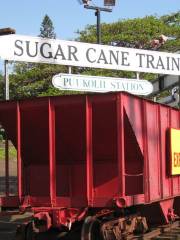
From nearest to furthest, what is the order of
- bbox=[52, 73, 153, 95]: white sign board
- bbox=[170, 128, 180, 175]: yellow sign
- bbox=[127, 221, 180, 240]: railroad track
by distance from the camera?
bbox=[127, 221, 180, 240]: railroad track, bbox=[170, 128, 180, 175]: yellow sign, bbox=[52, 73, 153, 95]: white sign board

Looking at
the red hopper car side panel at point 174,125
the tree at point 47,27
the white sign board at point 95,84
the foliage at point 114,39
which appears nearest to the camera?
the red hopper car side panel at point 174,125

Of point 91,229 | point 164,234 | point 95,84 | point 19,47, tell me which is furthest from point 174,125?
point 19,47

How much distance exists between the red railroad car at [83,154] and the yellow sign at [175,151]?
504 millimetres

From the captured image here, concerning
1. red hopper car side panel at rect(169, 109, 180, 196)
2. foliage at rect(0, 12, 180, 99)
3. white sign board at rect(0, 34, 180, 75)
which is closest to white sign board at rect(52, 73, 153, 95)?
white sign board at rect(0, 34, 180, 75)

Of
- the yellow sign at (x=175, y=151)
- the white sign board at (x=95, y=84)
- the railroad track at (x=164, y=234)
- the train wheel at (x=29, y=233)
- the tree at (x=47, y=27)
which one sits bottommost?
the railroad track at (x=164, y=234)

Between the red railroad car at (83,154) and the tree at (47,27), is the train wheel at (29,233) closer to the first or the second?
the red railroad car at (83,154)

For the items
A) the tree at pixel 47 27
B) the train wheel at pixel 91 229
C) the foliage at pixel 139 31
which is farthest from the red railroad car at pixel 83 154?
the tree at pixel 47 27

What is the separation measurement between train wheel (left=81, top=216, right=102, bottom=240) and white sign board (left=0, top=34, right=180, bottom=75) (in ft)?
16.0

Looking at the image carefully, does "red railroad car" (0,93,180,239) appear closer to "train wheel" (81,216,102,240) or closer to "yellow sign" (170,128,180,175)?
"train wheel" (81,216,102,240)

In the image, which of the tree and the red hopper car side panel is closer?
the red hopper car side panel

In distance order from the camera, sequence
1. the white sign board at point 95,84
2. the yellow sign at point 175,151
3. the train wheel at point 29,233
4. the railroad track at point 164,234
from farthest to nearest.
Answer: the white sign board at point 95,84 → the yellow sign at point 175,151 → the railroad track at point 164,234 → the train wheel at point 29,233

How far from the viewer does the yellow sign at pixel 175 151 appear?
427 inches

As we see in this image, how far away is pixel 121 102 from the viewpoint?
891 centimetres

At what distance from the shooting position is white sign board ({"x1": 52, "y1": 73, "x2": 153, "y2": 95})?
1304cm
